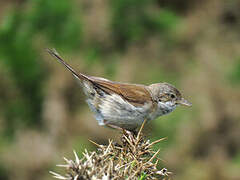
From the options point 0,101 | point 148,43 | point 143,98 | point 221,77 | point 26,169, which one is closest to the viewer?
point 143,98

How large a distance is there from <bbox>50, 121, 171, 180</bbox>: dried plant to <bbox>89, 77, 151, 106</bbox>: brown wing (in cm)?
125

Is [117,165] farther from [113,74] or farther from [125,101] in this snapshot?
[113,74]

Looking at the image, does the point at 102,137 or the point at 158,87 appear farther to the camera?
the point at 102,137

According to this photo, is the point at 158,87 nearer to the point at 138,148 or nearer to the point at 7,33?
the point at 138,148

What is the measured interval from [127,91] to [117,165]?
1856 millimetres

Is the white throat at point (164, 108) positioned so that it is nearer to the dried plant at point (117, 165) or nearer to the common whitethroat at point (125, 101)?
the common whitethroat at point (125, 101)

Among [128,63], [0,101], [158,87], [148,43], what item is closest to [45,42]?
[0,101]

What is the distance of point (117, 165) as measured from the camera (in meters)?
1.79

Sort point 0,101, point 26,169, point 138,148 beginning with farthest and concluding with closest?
point 0,101 → point 26,169 → point 138,148

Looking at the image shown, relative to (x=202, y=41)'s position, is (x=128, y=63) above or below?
below

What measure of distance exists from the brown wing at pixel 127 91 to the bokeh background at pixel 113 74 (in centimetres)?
295

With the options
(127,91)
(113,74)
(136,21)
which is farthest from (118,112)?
(136,21)

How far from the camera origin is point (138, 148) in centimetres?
205

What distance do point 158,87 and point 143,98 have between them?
0.25 metres
